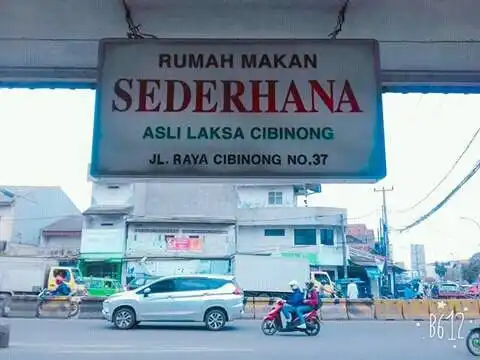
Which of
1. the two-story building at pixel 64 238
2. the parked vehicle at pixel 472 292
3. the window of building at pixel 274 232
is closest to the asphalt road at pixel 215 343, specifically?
the parked vehicle at pixel 472 292

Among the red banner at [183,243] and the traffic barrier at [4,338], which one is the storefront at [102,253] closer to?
the red banner at [183,243]

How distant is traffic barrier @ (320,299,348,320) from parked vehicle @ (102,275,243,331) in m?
Result: 3.71

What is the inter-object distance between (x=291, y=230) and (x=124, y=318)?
1078cm

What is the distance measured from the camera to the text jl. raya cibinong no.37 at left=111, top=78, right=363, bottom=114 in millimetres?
1584

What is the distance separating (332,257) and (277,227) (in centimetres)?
240

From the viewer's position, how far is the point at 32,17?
6.53 ft

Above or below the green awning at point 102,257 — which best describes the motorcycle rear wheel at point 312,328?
below

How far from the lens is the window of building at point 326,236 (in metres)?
19.3

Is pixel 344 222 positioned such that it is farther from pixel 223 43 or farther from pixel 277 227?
pixel 223 43

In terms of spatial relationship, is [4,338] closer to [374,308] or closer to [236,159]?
[236,159]

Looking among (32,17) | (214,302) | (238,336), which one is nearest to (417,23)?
(32,17)

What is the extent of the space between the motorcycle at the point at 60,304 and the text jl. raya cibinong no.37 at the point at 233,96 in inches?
466

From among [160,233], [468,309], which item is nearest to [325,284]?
[468,309]

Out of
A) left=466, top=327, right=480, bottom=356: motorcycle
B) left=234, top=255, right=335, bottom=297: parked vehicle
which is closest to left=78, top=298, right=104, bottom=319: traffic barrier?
left=234, top=255, right=335, bottom=297: parked vehicle
